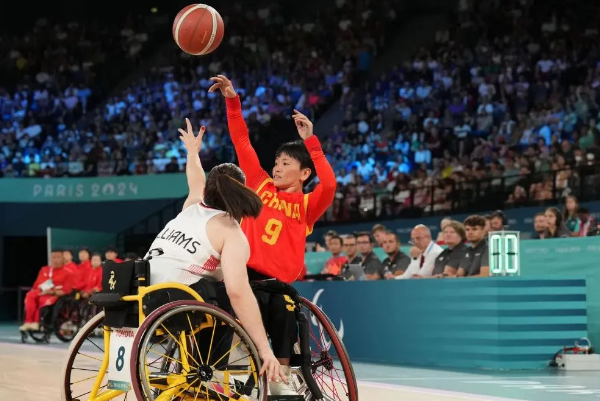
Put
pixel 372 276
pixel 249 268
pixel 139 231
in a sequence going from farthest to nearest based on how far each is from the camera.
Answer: pixel 139 231 < pixel 372 276 < pixel 249 268

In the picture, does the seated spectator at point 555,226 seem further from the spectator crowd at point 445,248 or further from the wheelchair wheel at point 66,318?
the wheelchair wheel at point 66,318

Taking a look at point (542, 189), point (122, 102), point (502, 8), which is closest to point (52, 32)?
point (122, 102)

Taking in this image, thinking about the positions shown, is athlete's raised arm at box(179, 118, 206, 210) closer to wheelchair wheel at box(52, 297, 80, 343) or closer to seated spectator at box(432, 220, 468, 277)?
seated spectator at box(432, 220, 468, 277)

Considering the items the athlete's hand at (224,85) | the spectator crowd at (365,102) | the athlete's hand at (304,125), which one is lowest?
the athlete's hand at (304,125)

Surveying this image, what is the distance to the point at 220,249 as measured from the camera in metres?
4.73

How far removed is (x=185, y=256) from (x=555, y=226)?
6824 mm

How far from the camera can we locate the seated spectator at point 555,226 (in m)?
10.7

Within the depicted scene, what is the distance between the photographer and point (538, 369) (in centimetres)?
938

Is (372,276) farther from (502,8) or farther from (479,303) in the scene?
(502,8)

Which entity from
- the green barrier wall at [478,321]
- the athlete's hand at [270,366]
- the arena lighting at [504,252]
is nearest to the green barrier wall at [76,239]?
the green barrier wall at [478,321]

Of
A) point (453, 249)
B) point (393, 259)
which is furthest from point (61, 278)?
point (453, 249)

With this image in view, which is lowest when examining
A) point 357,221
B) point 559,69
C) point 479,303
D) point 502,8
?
point 479,303

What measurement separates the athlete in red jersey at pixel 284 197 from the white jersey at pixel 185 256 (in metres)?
0.54

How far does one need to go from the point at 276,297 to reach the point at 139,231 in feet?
59.1
